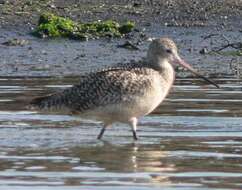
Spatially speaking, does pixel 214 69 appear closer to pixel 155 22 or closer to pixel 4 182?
pixel 155 22

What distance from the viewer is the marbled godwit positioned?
39.4ft

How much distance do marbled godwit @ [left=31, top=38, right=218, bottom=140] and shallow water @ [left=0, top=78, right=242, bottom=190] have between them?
0.86 feet

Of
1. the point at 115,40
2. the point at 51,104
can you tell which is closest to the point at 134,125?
the point at 51,104

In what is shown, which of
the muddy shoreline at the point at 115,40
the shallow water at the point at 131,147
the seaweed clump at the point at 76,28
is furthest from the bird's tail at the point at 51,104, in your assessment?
the seaweed clump at the point at 76,28

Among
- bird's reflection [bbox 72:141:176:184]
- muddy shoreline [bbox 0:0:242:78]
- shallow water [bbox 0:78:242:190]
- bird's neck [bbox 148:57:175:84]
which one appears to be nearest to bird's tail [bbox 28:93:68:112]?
shallow water [bbox 0:78:242:190]

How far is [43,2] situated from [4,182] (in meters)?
11.8

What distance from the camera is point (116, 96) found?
39.3 feet

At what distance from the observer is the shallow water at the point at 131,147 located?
9883mm

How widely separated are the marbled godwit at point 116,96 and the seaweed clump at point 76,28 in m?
6.85

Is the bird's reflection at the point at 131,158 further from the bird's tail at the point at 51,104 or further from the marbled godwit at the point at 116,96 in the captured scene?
the bird's tail at the point at 51,104

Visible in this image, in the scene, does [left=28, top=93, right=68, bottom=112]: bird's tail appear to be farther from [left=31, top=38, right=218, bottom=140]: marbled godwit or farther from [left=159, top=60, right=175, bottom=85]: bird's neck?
[left=159, top=60, right=175, bottom=85]: bird's neck

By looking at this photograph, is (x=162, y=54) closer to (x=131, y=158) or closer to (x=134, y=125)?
(x=134, y=125)

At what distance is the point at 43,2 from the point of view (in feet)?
69.9

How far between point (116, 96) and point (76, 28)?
7.55 meters
